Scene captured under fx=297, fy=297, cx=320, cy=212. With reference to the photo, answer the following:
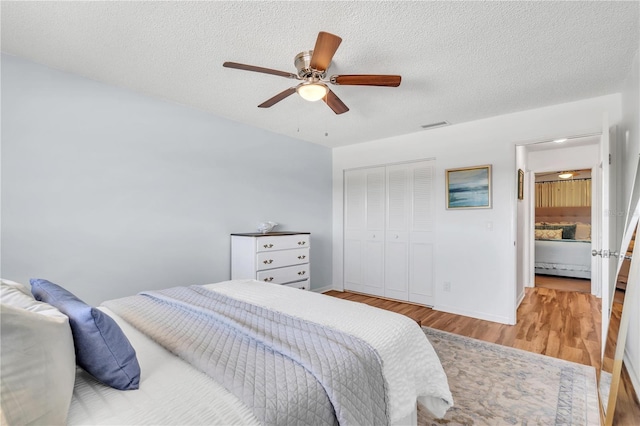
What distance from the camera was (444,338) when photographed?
9.38ft

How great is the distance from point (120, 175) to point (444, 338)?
11.1 ft

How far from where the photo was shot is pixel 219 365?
3.36 feet

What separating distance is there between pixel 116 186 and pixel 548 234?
8.10 metres

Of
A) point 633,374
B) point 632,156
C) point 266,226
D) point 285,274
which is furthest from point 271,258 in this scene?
point 632,156

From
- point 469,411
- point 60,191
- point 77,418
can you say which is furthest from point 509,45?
point 60,191

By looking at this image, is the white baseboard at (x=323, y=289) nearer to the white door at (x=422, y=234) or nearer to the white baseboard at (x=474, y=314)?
the white door at (x=422, y=234)

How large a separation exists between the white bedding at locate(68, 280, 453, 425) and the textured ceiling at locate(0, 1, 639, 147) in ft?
5.50

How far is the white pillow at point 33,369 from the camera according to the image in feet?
2.25

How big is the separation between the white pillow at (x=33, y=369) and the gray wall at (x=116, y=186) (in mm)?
1993

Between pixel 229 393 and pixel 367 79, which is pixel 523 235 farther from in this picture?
pixel 229 393

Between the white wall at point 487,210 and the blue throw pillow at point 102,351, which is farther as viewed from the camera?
the white wall at point 487,210

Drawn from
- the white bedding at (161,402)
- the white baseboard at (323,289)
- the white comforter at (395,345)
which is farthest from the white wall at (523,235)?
the white bedding at (161,402)

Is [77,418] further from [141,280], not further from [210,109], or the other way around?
[210,109]

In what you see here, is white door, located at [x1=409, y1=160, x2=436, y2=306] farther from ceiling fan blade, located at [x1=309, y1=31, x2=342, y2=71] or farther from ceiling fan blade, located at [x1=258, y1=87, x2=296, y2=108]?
ceiling fan blade, located at [x1=309, y1=31, x2=342, y2=71]
